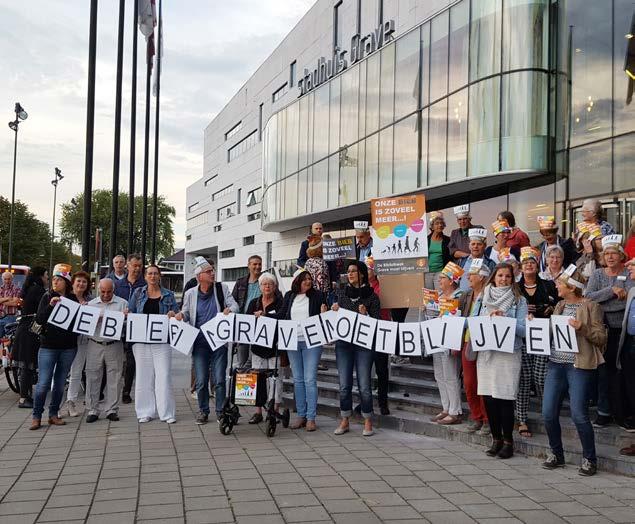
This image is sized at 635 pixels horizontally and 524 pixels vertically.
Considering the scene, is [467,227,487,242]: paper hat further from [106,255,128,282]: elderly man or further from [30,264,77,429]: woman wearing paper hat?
[30,264,77,429]: woman wearing paper hat

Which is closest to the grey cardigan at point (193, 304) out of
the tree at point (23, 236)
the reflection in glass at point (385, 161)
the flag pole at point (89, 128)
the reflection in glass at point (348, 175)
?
the flag pole at point (89, 128)

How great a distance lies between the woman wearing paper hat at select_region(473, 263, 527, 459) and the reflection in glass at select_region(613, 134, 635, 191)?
10.8 metres

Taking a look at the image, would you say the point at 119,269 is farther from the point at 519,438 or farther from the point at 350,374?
the point at 519,438

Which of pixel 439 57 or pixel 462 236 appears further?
pixel 439 57

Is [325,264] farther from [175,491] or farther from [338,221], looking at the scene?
[338,221]

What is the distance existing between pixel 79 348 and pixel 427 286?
493 cm

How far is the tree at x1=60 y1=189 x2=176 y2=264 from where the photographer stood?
8419cm

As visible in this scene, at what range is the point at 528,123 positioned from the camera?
18.3 meters

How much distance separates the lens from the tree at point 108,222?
8419cm

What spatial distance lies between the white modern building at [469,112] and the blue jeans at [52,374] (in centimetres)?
1340

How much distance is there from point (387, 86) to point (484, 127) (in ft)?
22.9

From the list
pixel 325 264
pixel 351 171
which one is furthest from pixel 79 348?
pixel 351 171

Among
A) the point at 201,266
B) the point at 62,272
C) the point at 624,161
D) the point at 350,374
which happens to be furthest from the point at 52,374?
the point at 624,161

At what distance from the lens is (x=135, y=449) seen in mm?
6980
